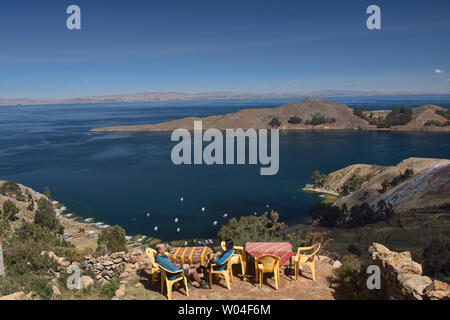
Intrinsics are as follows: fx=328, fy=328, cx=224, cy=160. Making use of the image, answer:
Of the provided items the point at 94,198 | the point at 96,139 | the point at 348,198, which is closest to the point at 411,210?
the point at 348,198

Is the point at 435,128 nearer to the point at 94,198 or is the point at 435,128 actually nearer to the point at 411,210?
the point at 411,210

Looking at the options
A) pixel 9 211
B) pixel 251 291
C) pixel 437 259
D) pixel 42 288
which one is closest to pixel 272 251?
pixel 251 291

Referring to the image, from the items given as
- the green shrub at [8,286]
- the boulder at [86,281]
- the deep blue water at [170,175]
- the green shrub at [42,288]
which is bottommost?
the deep blue water at [170,175]

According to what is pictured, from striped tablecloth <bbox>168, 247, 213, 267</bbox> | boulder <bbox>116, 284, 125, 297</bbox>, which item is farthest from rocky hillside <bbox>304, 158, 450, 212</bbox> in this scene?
boulder <bbox>116, 284, 125, 297</bbox>

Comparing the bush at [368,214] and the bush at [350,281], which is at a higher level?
the bush at [350,281]

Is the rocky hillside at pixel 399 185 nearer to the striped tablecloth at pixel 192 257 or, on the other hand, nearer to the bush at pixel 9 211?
the striped tablecloth at pixel 192 257

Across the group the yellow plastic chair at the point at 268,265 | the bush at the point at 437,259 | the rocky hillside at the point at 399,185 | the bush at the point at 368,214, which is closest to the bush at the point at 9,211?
the yellow plastic chair at the point at 268,265

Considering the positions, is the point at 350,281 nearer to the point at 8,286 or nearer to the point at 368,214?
the point at 8,286

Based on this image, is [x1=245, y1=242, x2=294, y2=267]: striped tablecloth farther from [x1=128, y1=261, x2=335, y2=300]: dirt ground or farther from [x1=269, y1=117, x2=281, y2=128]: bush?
[x1=269, y1=117, x2=281, y2=128]: bush

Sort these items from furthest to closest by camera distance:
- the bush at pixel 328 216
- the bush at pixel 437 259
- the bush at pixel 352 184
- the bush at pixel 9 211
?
the bush at pixel 352 184
the bush at pixel 328 216
the bush at pixel 9 211
the bush at pixel 437 259
